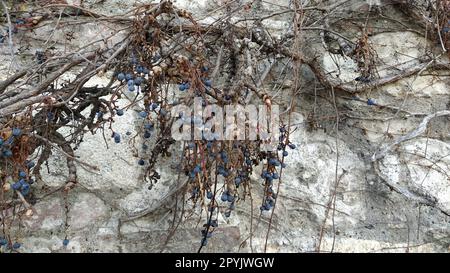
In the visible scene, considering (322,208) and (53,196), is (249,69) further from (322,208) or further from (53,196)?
(53,196)

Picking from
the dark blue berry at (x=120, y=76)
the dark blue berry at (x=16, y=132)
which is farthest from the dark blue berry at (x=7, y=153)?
the dark blue berry at (x=120, y=76)

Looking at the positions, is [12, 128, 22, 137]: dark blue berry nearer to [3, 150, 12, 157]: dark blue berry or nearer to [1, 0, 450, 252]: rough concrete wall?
[3, 150, 12, 157]: dark blue berry

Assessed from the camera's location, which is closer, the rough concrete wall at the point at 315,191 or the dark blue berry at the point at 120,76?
the dark blue berry at the point at 120,76

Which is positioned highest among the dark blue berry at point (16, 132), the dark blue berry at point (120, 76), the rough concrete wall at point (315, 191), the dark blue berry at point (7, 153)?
the dark blue berry at point (120, 76)

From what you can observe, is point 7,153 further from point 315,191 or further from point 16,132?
point 315,191

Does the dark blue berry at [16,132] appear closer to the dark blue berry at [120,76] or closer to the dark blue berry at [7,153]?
the dark blue berry at [7,153]

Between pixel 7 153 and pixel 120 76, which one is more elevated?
pixel 120 76

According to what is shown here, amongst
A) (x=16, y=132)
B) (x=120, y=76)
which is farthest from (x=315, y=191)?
(x=16, y=132)

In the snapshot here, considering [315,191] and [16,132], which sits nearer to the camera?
[16,132]

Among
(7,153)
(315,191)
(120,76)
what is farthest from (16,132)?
(315,191)

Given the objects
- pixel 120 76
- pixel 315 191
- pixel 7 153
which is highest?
pixel 120 76
